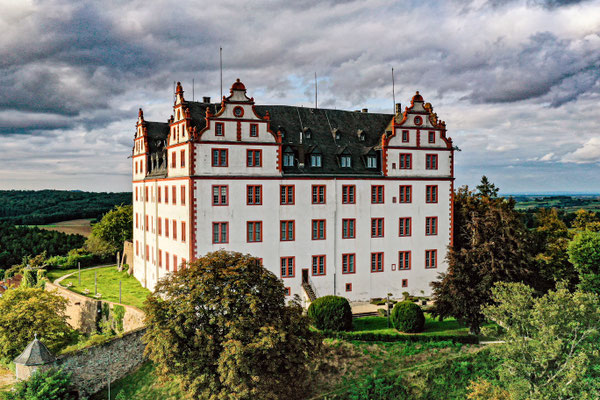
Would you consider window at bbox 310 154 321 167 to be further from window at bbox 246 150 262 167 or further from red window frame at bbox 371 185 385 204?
red window frame at bbox 371 185 385 204

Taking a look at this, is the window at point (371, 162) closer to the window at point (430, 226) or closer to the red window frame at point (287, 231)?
the window at point (430, 226)

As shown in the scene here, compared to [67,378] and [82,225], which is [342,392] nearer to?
[67,378]

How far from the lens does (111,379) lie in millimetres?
34625

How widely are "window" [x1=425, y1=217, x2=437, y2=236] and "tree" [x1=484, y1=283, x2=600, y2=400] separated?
751 inches

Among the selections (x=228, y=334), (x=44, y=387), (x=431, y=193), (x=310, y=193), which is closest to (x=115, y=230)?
(x=310, y=193)

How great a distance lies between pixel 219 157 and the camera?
39.1m

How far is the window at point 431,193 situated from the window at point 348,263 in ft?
29.0

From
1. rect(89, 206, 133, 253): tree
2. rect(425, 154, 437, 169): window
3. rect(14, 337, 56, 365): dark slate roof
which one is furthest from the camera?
rect(89, 206, 133, 253): tree

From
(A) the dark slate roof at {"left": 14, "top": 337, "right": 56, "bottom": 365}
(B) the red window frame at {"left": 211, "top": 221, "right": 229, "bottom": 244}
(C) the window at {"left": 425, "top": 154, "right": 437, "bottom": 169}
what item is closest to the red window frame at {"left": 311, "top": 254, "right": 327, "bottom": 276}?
(B) the red window frame at {"left": 211, "top": 221, "right": 229, "bottom": 244}

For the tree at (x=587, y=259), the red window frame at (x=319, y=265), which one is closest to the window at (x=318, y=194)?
the red window frame at (x=319, y=265)

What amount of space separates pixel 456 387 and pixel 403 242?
16709mm

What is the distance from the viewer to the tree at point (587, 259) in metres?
45.3

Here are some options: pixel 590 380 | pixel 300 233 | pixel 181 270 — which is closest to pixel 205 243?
pixel 300 233

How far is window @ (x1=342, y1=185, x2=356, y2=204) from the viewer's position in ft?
141
